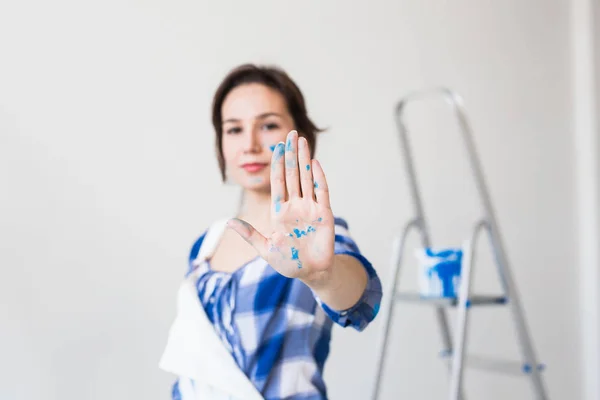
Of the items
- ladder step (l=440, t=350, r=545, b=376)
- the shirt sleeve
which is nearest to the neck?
the shirt sleeve

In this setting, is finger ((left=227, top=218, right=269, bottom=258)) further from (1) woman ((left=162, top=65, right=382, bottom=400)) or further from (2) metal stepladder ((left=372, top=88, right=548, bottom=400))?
(2) metal stepladder ((left=372, top=88, right=548, bottom=400))

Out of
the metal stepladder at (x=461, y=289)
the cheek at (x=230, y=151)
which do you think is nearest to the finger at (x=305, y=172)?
the cheek at (x=230, y=151)

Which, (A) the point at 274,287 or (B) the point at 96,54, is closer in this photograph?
(A) the point at 274,287

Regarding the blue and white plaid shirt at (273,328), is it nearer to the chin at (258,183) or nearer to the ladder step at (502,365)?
the chin at (258,183)

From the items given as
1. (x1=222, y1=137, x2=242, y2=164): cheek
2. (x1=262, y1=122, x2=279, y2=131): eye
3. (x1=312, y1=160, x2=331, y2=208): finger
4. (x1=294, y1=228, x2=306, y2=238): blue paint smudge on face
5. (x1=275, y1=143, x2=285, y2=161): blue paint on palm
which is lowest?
(x1=294, y1=228, x2=306, y2=238): blue paint smudge on face

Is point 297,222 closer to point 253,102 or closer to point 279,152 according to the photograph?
point 279,152

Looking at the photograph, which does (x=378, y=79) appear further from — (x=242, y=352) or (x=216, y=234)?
(x=242, y=352)

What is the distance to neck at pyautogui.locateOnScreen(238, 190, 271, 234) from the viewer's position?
91 centimetres

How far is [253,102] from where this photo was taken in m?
0.94

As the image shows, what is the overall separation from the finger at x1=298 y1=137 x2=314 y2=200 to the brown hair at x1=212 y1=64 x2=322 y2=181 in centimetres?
27

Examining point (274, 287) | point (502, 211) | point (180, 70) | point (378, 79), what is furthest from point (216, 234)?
point (502, 211)

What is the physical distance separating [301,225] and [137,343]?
1.64 ft

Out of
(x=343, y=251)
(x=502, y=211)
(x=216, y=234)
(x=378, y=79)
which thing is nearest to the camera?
(x=343, y=251)

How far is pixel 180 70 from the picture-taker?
3.65 ft
